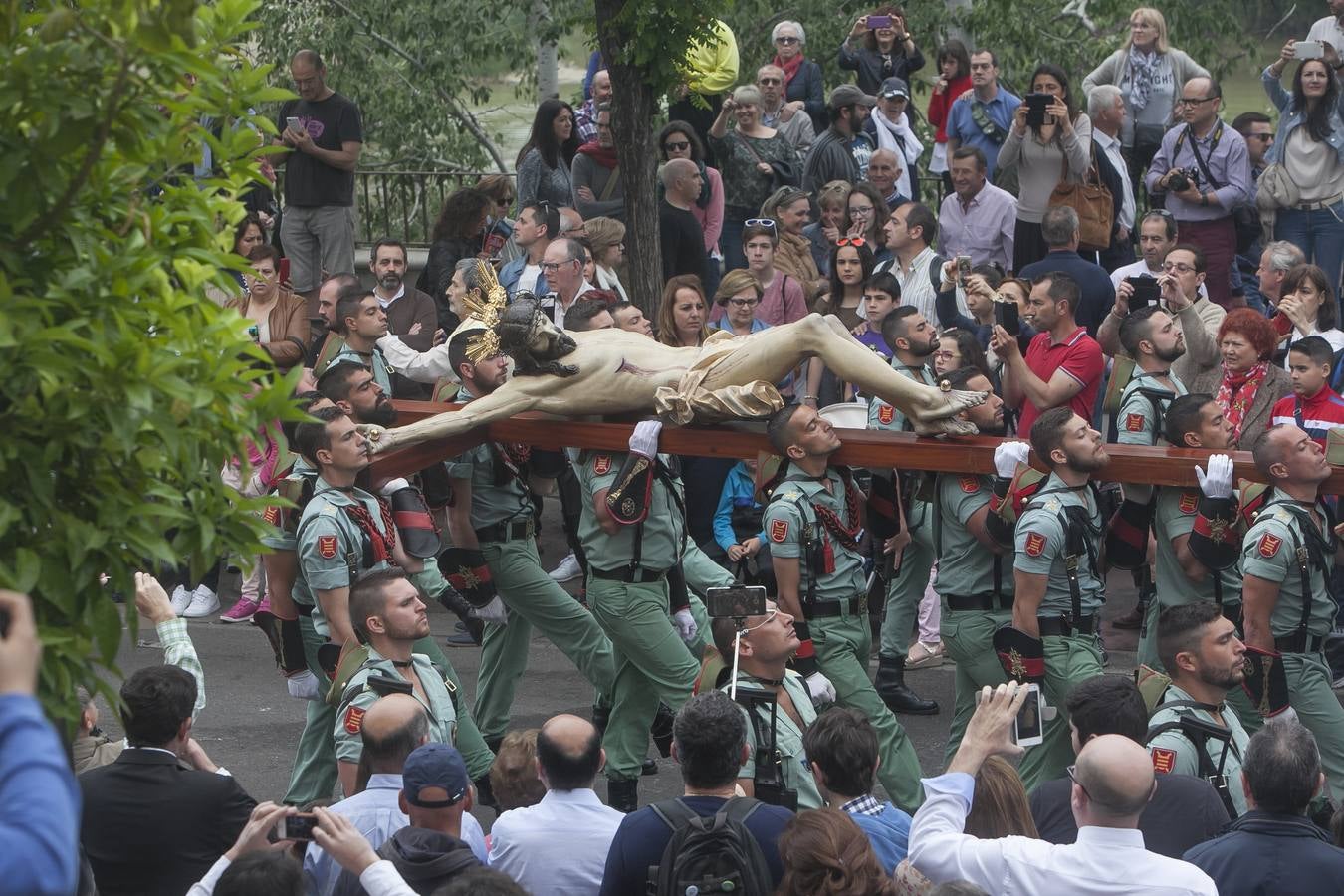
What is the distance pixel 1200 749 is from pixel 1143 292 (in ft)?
12.2

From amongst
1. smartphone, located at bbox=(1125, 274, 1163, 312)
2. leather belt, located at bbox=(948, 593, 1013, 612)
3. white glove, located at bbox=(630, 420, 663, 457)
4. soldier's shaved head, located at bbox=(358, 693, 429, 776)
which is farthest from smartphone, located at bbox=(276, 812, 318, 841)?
smartphone, located at bbox=(1125, 274, 1163, 312)

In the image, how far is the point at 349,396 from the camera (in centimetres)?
765

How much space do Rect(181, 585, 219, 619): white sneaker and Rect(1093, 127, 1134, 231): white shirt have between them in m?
6.02

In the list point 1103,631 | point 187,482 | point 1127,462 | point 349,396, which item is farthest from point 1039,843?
point 1103,631

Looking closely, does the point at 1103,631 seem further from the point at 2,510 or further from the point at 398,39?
the point at 398,39

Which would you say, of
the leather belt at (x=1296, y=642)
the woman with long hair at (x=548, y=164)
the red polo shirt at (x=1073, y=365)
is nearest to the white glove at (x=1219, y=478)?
the leather belt at (x=1296, y=642)

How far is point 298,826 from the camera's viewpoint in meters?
4.94

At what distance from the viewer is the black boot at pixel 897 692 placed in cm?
873

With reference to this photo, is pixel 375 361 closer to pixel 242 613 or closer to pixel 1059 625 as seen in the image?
pixel 242 613

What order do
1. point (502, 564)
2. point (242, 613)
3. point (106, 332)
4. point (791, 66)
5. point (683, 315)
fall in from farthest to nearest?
A: point (791, 66) → point (242, 613) → point (683, 315) → point (502, 564) → point (106, 332)

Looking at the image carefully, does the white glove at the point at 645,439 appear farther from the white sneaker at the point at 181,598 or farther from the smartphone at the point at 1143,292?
the white sneaker at the point at 181,598

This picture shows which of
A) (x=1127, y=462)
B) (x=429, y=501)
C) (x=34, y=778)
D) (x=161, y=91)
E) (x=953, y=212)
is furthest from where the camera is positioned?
(x=953, y=212)

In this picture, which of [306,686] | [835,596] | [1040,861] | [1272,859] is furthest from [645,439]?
[1272,859]

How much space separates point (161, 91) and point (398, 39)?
13.0 m
